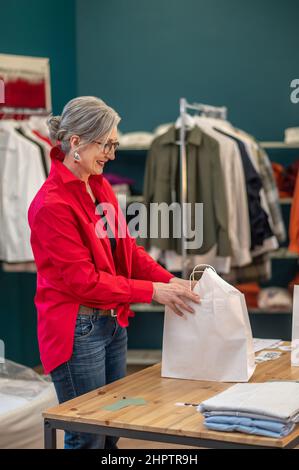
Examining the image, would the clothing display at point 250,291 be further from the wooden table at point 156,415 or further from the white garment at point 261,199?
the wooden table at point 156,415

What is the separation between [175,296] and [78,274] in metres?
0.31

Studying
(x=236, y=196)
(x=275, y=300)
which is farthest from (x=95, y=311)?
(x=275, y=300)

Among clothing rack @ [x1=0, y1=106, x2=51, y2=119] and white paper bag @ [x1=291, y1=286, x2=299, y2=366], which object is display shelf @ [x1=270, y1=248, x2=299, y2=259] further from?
white paper bag @ [x1=291, y1=286, x2=299, y2=366]

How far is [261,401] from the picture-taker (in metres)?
2.10

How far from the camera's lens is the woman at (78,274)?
245 cm

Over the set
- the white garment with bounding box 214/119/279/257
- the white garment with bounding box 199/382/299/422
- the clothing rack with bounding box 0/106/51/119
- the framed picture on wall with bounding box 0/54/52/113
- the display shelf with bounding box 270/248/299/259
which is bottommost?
the white garment with bounding box 199/382/299/422

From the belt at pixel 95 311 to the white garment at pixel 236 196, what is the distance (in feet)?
8.53

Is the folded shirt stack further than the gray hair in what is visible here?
No

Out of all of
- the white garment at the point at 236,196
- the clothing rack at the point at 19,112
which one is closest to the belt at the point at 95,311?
the white garment at the point at 236,196

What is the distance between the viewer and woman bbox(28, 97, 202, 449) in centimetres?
245

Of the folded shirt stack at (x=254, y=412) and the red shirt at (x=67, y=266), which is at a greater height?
the red shirt at (x=67, y=266)

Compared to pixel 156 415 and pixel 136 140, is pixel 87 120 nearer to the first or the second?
pixel 156 415

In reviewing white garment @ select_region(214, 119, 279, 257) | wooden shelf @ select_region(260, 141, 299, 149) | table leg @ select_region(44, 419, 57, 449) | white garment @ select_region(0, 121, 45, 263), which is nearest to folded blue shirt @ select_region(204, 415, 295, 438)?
table leg @ select_region(44, 419, 57, 449)
